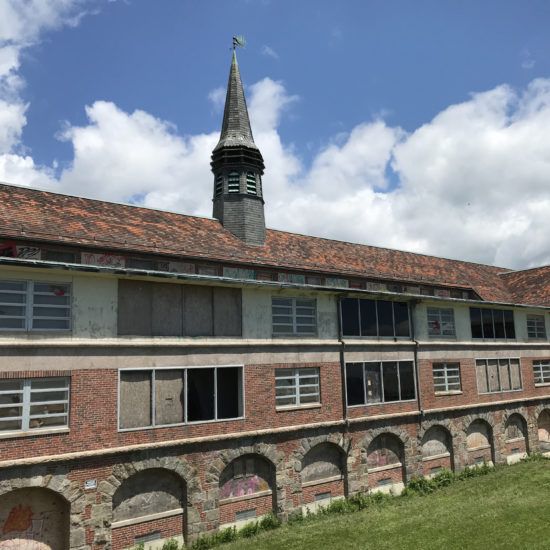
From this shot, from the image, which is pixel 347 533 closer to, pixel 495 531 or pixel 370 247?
pixel 495 531

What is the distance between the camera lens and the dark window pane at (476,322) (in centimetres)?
2752

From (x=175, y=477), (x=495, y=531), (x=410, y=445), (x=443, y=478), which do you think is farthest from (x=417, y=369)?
(x=175, y=477)

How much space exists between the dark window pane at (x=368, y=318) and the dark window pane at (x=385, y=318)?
0.33 meters

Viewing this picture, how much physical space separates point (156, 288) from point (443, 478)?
15.9m

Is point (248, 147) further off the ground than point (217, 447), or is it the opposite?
point (248, 147)

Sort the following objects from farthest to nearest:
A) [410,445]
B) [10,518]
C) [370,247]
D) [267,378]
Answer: [370,247] < [410,445] < [267,378] < [10,518]

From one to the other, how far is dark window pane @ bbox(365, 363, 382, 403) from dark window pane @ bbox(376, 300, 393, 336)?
1555mm

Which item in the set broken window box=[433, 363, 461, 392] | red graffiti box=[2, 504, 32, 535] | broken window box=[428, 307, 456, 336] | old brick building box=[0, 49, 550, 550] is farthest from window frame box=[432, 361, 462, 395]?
red graffiti box=[2, 504, 32, 535]

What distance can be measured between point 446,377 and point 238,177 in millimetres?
15211

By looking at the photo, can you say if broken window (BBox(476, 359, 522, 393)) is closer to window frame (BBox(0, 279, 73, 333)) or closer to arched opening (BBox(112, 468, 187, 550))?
arched opening (BBox(112, 468, 187, 550))

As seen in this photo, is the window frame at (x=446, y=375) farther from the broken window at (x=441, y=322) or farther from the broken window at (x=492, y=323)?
the broken window at (x=492, y=323)

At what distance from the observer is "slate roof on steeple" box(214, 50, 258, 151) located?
29.8 m

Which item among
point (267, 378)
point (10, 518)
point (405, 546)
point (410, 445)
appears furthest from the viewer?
point (410, 445)

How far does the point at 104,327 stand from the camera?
16156 millimetres
